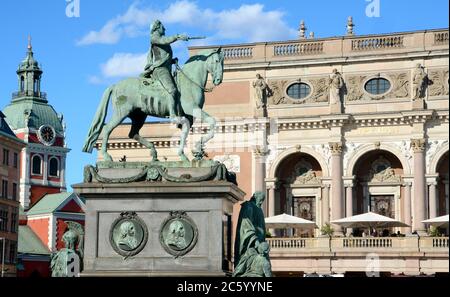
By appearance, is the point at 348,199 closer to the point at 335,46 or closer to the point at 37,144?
the point at 335,46

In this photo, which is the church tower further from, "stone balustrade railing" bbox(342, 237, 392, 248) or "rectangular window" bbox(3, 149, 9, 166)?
"stone balustrade railing" bbox(342, 237, 392, 248)

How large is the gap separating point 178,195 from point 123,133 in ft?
181

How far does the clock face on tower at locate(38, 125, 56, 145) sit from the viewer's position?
129m

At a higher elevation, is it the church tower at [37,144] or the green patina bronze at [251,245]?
the church tower at [37,144]

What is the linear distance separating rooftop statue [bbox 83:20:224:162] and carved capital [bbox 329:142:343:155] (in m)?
48.1

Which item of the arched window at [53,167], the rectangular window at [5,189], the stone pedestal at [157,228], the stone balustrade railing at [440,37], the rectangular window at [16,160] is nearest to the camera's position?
the stone pedestal at [157,228]

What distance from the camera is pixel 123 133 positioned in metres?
76.9

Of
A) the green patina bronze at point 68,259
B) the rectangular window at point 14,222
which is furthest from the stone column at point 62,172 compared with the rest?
the green patina bronze at point 68,259

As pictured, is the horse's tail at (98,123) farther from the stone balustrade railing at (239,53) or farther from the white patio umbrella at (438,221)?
the stone balustrade railing at (239,53)

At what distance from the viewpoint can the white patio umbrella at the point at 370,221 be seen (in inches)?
2571

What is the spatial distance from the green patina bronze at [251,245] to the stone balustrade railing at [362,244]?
1662 inches
